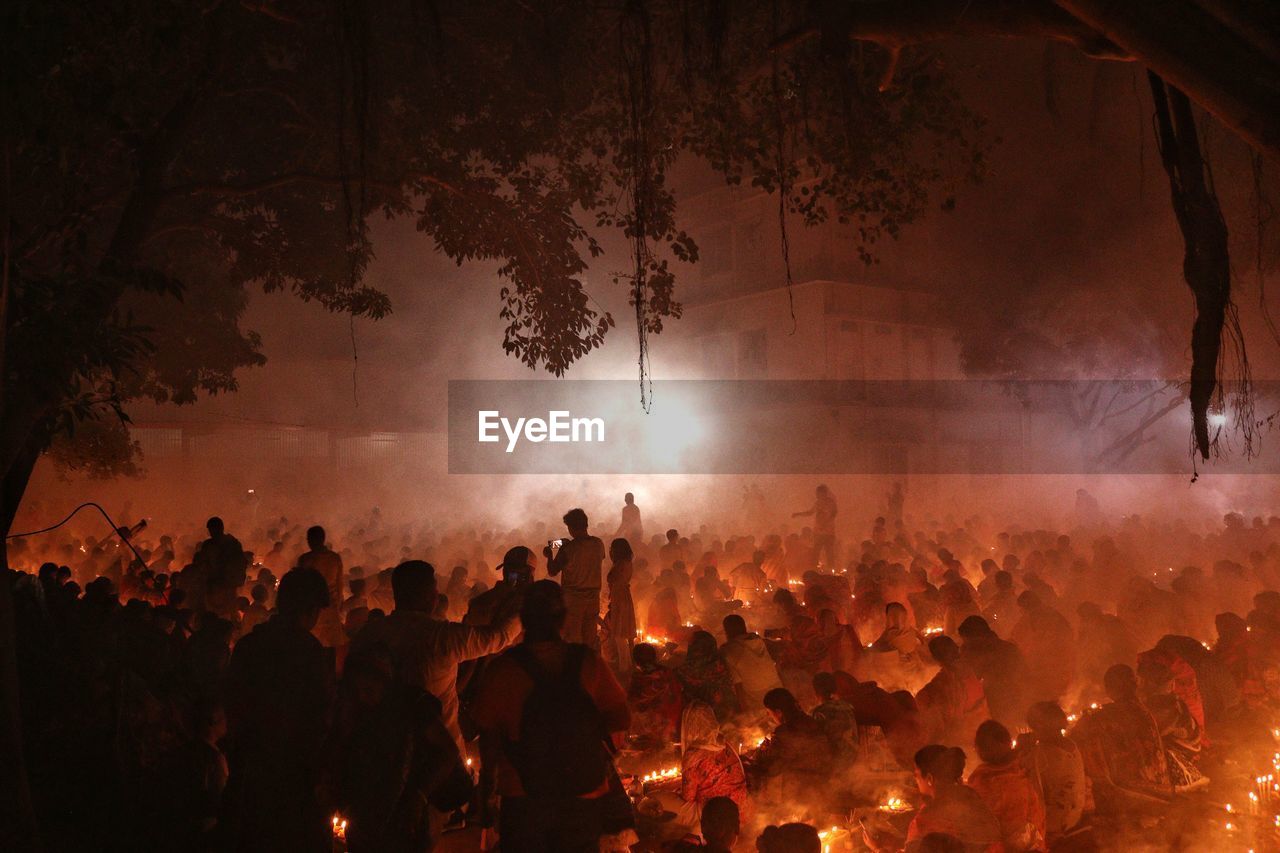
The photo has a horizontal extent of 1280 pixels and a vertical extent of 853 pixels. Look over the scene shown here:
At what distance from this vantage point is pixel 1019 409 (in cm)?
2850

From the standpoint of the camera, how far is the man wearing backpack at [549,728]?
382 cm

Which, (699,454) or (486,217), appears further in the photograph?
(699,454)

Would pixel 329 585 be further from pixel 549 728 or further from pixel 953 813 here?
pixel 953 813

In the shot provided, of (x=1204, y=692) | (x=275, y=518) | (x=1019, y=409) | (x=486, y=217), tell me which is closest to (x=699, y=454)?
(x=1019, y=409)

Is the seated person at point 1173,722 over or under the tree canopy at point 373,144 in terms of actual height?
under

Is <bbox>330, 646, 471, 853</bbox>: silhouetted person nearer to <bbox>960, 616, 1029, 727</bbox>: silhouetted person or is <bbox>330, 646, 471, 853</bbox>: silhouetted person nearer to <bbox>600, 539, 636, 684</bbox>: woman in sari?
<bbox>960, 616, 1029, 727</bbox>: silhouetted person

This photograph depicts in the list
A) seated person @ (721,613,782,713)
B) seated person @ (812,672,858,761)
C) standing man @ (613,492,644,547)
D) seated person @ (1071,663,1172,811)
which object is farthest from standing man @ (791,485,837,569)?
seated person @ (812,672,858,761)

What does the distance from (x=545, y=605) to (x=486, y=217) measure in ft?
20.3

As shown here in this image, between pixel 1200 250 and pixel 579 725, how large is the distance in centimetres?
365

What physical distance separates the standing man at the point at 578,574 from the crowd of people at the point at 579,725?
28mm

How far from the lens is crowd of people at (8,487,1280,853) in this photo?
152 inches

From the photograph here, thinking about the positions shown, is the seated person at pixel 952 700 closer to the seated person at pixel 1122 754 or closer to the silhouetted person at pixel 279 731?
the seated person at pixel 1122 754

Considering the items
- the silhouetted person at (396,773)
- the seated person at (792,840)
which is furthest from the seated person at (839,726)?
the silhouetted person at (396,773)

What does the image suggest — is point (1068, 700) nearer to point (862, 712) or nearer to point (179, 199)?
point (862, 712)
